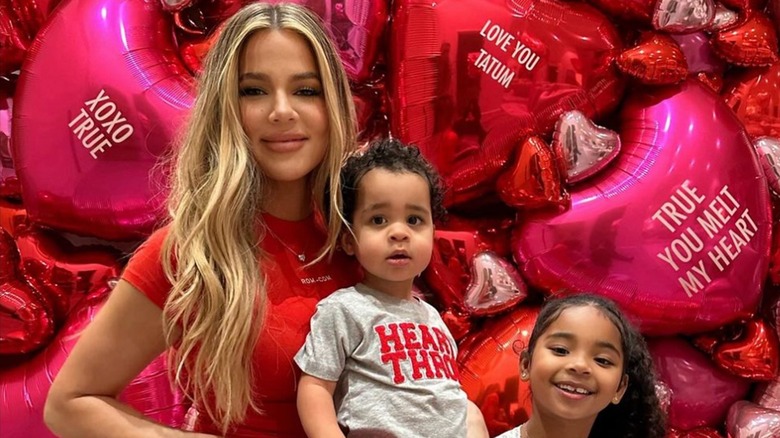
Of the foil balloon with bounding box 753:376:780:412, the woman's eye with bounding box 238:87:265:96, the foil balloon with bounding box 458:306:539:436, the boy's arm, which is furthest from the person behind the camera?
the foil balloon with bounding box 753:376:780:412

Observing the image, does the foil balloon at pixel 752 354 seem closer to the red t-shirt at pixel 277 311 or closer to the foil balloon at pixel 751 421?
the foil balloon at pixel 751 421

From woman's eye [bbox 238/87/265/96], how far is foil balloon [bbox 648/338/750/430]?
1095mm

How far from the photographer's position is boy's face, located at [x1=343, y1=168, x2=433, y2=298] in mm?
1178

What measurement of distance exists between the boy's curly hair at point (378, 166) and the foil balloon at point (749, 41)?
3.00ft

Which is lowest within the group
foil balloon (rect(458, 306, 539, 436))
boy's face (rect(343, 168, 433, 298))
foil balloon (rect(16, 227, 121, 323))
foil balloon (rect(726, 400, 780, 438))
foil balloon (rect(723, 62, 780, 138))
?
foil balloon (rect(726, 400, 780, 438))

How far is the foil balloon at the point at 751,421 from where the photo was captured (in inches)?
68.2

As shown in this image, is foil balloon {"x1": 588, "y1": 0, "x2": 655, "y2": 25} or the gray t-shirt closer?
the gray t-shirt

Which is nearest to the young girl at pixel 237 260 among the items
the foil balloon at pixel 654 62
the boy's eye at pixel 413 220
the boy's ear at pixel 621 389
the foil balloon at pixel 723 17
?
the boy's eye at pixel 413 220

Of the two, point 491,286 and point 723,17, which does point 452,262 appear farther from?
point 723,17

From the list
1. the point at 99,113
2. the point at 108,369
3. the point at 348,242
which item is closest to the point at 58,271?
the point at 99,113

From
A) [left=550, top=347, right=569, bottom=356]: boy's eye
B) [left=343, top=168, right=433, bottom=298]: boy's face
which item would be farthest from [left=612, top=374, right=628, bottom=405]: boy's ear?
[left=343, top=168, right=433, bottom=298]: boy's face

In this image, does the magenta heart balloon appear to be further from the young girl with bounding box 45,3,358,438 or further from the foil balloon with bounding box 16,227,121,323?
the foil balloon with bounding box 16,227,121,323

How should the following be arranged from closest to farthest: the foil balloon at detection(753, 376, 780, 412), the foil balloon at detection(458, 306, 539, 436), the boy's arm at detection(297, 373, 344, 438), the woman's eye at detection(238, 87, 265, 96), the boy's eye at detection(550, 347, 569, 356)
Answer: the boy's arm at detection(297, 373, 344, 438) → the woman's eye at detection(238, 87, 265, 96) → the boy's eye at detection(550, 347, 569, 356) → the foil balloon at detection(458, 306, 539, 436) → the foil balloon at detection(753, 376, 780, 412)

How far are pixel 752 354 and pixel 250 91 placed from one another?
4.05ft
